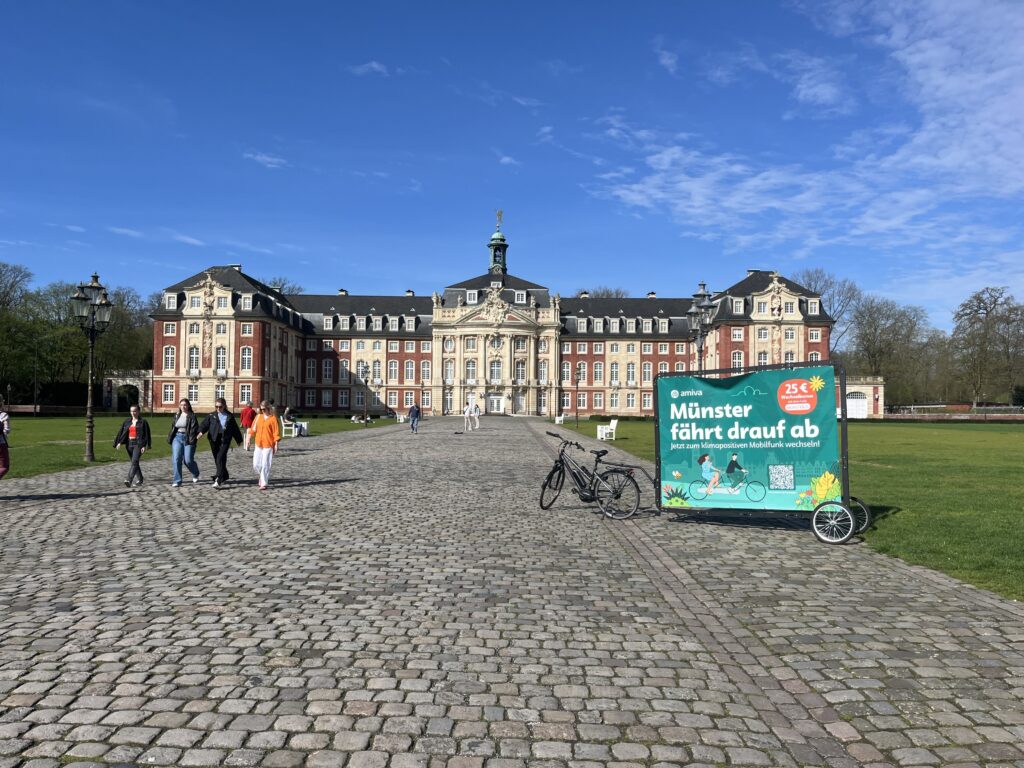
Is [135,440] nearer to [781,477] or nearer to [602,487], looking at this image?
[602,487]

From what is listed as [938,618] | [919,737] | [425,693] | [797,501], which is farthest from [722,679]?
[797,501]

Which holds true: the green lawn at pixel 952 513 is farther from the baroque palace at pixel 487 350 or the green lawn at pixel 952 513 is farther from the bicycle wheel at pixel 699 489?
the baroque palace at pixel 487 350

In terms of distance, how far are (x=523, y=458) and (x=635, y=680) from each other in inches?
768

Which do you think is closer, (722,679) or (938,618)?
(722,679)

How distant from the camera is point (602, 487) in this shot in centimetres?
1238

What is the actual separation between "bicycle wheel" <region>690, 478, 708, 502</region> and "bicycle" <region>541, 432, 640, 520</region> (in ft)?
2.95

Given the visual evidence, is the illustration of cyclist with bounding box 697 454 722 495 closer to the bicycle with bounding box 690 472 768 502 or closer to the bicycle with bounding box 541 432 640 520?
the bicycle with bounding box 690 472 768 502

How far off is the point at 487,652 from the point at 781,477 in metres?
6.86

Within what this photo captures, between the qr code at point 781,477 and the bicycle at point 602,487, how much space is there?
6.78ft

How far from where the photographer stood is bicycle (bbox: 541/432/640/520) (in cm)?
1212

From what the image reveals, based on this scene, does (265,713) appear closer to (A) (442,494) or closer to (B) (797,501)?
(B) (797,501)

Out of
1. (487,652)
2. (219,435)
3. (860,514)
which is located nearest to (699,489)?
(860,514)

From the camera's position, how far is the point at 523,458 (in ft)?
79.6

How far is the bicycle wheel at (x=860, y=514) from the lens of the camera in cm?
1007
